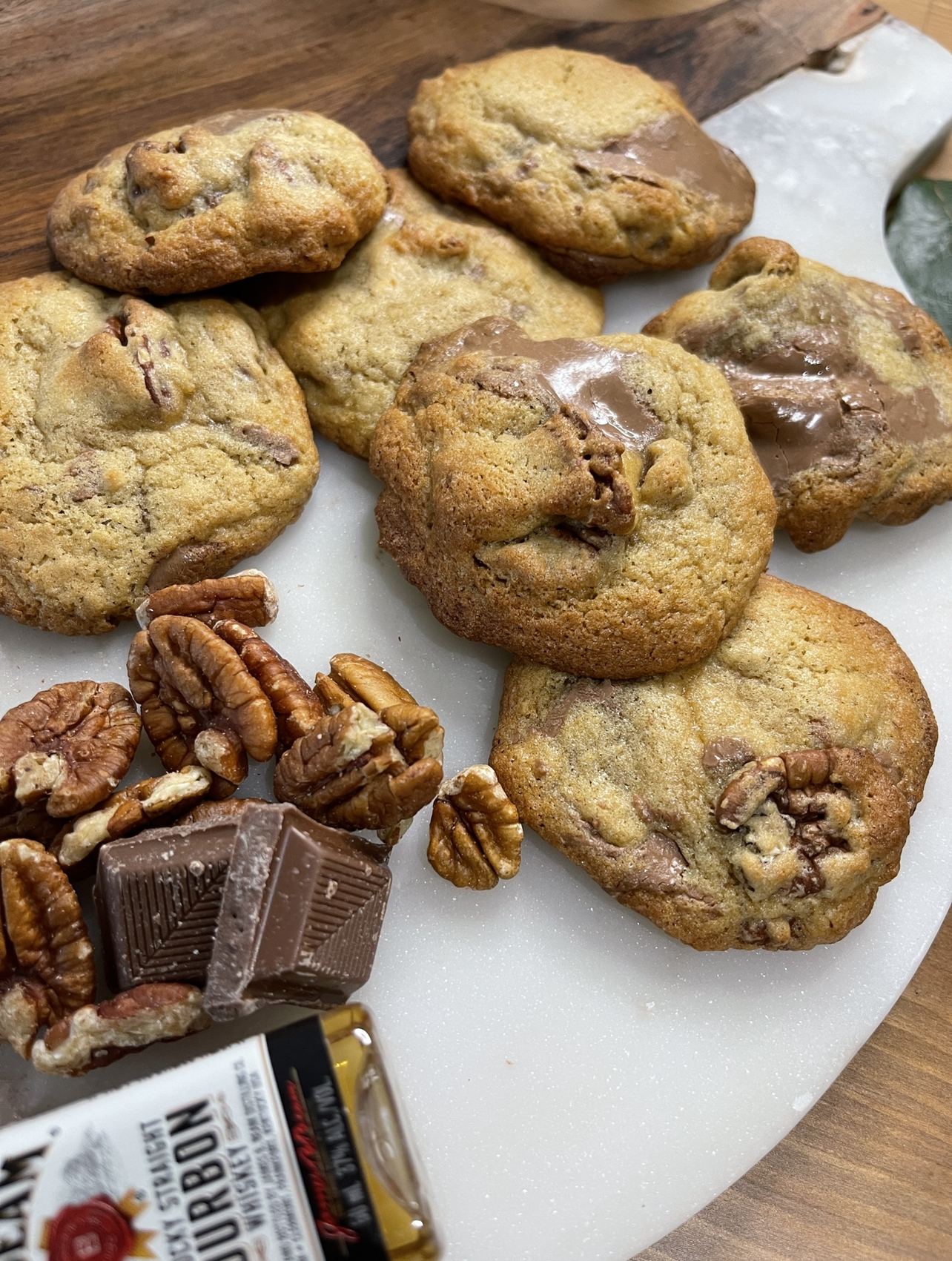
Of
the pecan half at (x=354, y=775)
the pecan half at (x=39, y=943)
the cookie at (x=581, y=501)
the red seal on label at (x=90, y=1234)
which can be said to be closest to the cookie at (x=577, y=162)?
the cookie at (x=581, y=501)

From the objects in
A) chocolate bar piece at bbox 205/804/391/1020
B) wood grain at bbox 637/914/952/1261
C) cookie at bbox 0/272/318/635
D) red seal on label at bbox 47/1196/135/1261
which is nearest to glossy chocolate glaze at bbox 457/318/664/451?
cookie at bbox 0/272/318/635

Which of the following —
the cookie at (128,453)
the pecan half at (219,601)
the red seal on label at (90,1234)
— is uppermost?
the cookie at (128,453)

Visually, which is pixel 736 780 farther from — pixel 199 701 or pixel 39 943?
pixel 39 943

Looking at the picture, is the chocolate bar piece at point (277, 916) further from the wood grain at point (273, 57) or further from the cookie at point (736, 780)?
the wood grain at point (273, 57)

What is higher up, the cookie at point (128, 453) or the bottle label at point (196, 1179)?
the cookie at point (128, 453)

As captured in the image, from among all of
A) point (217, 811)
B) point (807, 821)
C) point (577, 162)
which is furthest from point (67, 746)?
point (577, 162)

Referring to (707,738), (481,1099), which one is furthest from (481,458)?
(481,1099)
